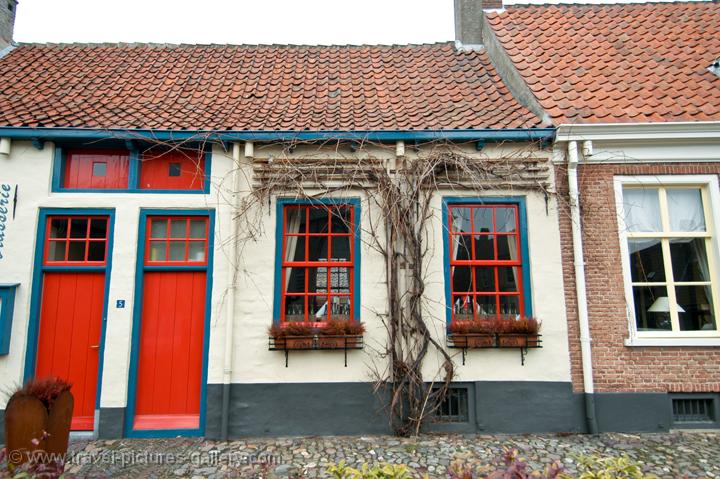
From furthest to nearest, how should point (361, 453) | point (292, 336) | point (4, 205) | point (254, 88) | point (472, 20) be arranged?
point (472, 20), point (254, 88), point (4, 205), point (292, 336), point (361, 453)

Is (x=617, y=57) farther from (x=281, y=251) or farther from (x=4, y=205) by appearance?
(x=4, y=205)

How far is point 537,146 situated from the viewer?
612 cm

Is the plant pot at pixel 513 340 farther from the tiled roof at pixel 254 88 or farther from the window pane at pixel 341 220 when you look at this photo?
the tiled roof at pixel 254 88

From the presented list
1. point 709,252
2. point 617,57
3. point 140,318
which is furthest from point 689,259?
point 140,318

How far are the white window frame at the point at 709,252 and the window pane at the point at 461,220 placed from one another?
2143mm

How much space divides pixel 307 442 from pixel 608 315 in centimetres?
450

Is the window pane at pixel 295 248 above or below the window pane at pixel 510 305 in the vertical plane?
above

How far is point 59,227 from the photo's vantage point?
19.4 feet

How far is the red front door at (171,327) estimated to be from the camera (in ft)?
18.6

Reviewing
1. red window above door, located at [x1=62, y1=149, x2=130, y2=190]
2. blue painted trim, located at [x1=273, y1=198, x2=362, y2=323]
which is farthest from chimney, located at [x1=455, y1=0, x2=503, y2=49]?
red window above door, located at [x1=62, y1=149, x2=130, y2=190]

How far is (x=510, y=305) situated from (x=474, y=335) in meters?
0.77

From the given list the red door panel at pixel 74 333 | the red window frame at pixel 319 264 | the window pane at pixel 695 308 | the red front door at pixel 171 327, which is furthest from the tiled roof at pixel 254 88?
the window pane at pixel 695 308

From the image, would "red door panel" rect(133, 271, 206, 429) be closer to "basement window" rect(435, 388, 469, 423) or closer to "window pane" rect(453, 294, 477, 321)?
"basement window" rect(435, 388, 469, 423)

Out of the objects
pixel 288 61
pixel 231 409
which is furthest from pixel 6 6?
pixel 231 409
